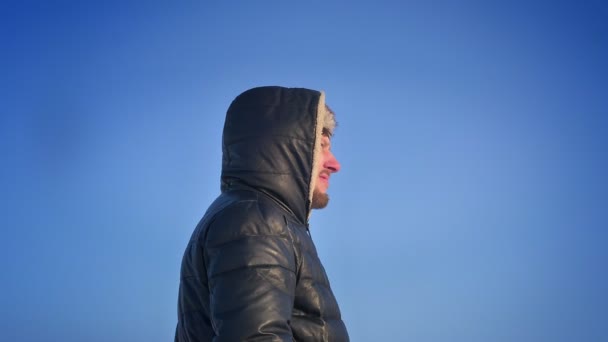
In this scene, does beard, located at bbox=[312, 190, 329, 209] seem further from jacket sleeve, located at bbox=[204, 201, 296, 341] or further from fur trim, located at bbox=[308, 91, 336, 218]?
jacket sleeve, located at bbox=[204, 201, 296, 341]

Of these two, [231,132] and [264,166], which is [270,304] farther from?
[231,132]

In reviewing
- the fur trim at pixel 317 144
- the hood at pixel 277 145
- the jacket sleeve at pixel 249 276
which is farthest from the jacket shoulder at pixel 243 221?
the fur trim at pixel 317 144

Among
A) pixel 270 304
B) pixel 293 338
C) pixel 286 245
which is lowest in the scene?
pixel 293 338

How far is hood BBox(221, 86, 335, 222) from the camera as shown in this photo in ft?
10.9

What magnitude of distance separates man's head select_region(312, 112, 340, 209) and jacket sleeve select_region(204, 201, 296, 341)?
2.62ft

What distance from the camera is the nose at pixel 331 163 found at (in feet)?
12.3

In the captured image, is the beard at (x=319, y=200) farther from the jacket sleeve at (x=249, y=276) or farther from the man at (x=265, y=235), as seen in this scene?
the jacket sleeve at (x=249, y=276)

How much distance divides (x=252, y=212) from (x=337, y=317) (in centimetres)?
78

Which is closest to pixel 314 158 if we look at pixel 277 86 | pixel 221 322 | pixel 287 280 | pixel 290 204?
pixel 290 204

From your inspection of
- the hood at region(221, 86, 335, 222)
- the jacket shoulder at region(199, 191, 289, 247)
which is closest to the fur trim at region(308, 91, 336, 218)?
the hood at region(221, 86, 335, 222)

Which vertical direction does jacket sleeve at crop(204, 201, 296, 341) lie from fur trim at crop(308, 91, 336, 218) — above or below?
below

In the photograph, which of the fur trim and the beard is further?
the beard

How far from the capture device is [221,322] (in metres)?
2.68

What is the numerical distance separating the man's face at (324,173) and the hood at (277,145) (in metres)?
0.19
